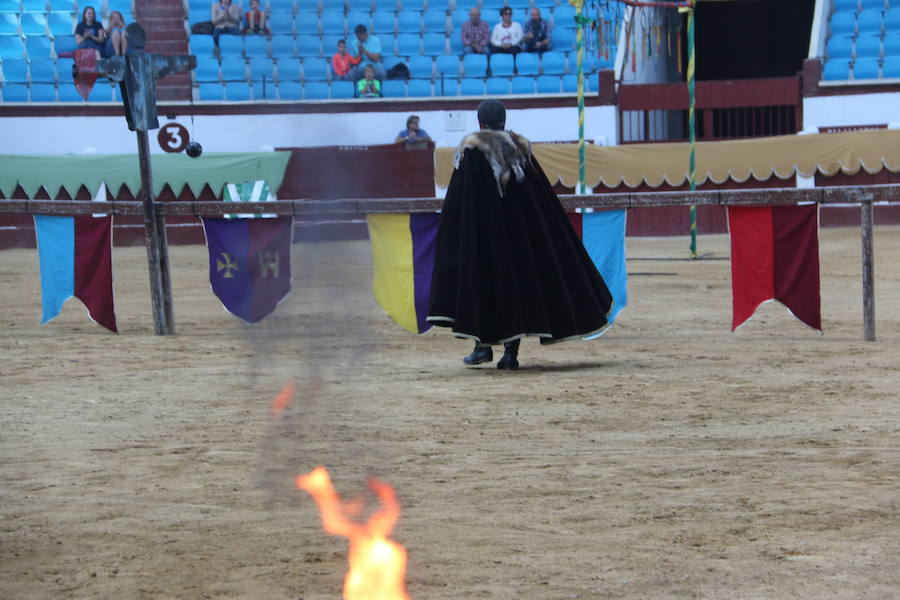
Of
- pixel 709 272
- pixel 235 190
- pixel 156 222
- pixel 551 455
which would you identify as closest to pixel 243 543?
pixel 551 455

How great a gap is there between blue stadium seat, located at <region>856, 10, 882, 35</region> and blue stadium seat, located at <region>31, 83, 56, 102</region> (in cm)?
1259

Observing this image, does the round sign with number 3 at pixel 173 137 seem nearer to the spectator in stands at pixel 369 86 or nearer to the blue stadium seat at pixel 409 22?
the spectator in stands at pixel 369 86

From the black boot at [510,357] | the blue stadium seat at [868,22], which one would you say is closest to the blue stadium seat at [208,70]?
the blue stadium seat at [868,22]

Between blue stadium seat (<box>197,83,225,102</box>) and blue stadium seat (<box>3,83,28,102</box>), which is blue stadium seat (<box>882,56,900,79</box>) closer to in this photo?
blue stadium seat (<box>197,83,225,102</box>)

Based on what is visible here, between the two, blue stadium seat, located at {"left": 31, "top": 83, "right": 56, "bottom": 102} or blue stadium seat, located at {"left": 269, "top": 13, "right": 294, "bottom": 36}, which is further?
blue stadium seat, located at {"left": 269, "top": 13, "right": 294, "bottom": 36}

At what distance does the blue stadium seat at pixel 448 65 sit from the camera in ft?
70.1

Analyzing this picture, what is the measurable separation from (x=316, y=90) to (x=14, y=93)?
15.3 feet

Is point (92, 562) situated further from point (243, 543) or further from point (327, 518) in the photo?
point (327, 518)

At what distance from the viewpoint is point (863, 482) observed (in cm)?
446

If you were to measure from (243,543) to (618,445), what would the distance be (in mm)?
1853

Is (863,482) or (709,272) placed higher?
(863,482)

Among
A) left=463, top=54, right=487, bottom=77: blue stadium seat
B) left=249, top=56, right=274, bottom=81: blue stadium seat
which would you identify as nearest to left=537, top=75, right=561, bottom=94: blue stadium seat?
left=463, top=54, right=487, bottom=77: blue stadium seat

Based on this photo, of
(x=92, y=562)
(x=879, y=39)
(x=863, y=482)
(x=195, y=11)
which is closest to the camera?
(x=92, y=562)

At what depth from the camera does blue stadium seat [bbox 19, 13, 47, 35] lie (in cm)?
2202
